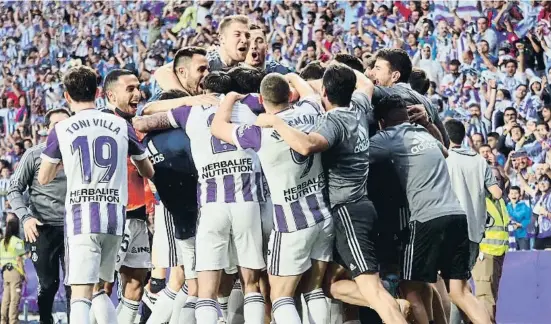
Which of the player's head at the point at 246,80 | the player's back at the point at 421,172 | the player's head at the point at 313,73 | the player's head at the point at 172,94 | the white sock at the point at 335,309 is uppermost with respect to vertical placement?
the player's head at the point at 313,73

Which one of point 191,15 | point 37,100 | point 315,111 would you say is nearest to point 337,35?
point 191,15

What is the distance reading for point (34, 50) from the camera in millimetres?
25219

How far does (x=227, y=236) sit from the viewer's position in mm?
8508

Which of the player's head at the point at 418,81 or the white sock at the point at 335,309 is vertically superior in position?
the player's head at the point at 418,81

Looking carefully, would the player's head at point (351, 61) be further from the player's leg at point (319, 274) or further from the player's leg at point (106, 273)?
the player's leg at point (106, 273)

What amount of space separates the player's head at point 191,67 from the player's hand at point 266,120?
193 cm

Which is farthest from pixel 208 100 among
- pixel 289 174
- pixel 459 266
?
pixel 459 266

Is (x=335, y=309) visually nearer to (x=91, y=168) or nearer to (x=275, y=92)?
(x=275, y=92)

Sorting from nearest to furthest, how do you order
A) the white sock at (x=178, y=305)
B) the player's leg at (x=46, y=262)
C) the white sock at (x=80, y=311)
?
the white sock at (x=80, y=311)
the white sock at (x=178, y=305)
the player's leg at (x=46, y=262)

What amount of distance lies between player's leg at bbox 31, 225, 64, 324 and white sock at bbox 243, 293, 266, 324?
3.16 m

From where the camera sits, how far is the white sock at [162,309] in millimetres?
9148

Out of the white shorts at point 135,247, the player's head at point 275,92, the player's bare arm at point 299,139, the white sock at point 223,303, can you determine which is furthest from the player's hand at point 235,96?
the white sock at point 223,303

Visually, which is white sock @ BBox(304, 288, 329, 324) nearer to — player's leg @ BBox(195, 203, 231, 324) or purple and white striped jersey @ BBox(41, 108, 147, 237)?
player's leg @ BBox(195, 203, 231, 324)

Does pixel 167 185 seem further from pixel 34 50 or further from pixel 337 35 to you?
pixel 34 50
